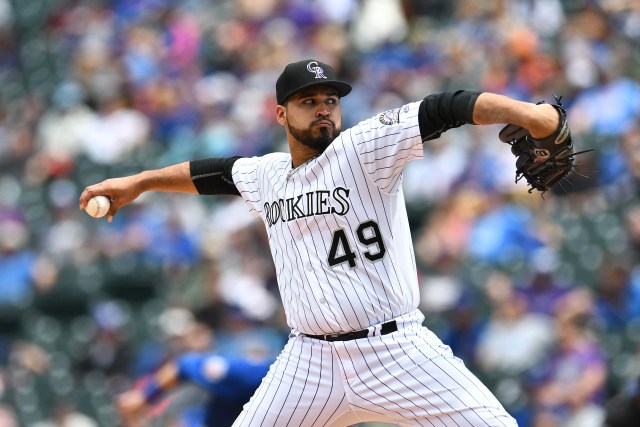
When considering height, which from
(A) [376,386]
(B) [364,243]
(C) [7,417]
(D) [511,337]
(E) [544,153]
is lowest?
(D) [511,337]

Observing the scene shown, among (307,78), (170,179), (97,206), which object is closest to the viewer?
(307,78)

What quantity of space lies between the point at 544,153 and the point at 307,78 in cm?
100

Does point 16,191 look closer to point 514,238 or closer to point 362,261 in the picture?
point 514,238

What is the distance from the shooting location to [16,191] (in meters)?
11.2

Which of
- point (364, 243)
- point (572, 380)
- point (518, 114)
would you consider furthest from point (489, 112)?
point (572, 380)

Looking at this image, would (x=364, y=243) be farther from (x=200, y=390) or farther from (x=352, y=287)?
(x=200, y=390)

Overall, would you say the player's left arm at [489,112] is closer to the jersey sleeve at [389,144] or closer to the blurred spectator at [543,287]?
the jersey sleeve at [389,144]

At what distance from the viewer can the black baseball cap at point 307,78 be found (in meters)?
4.24

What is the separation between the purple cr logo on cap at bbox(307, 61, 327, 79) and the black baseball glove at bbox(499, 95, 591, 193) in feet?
2.52

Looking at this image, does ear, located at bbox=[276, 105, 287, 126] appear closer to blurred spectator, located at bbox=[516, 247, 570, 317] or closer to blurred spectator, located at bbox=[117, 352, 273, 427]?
blurred spectator, located at bbox=[117, 352, 273, 427]

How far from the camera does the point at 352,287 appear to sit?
4102mm

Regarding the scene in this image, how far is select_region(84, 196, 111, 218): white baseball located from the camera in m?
4.50

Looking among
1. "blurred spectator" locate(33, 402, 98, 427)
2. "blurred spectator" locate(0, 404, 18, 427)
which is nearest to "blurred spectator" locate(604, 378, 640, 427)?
"blurred spectator" locate(33, 402, 98, 427)

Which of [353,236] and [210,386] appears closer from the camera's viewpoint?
[353,236]
